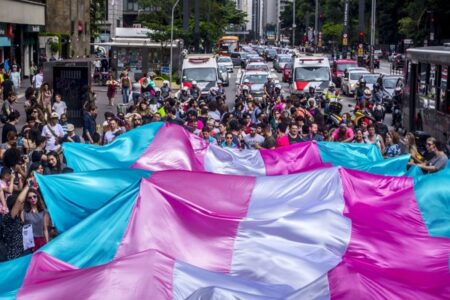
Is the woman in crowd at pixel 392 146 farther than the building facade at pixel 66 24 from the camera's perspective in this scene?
No

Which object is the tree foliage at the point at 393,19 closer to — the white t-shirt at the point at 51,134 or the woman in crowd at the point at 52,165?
the white t-shirt at the point at 51,134

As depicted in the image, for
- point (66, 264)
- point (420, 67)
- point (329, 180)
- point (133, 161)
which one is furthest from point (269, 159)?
point (420, 67)

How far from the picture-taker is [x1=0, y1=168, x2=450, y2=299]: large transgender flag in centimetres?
745

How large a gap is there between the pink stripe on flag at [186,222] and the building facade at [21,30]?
3514 cm

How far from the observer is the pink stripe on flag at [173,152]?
44.0 feet

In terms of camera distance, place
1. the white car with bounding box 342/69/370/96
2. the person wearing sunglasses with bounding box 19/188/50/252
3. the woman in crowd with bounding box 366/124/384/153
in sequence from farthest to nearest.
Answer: the white car with bounding box 342/69/370/96 → the woman in crowd with bounding box 366/124/384/153 → the person wearing sunglasses with bounding box 19/188/50/252

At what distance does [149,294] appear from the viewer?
24.2 feet

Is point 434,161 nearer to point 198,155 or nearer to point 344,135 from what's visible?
point 344,135

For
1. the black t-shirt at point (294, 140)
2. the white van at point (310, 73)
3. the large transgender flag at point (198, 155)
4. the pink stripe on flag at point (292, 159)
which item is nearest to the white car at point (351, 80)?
the white van at point (310, 73)

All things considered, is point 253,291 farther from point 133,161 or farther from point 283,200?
point 133,161

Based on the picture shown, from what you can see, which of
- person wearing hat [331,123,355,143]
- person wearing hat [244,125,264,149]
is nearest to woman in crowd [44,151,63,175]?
person wearing hat [244,125,264,149]

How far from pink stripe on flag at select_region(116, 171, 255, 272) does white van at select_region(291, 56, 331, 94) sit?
97.3 feet

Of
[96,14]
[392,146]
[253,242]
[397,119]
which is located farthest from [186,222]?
[96,14]

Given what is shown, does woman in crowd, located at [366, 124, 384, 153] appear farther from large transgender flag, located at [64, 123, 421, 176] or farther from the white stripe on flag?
the white stripe on flag
